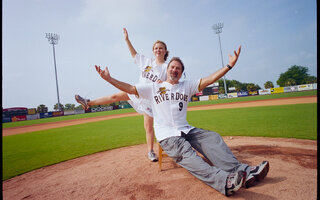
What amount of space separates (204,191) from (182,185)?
339 millimetres

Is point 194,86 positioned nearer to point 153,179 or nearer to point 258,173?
point 258,173

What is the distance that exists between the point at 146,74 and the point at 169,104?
1071mm

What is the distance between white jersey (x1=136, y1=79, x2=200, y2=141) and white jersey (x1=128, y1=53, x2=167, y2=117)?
54cm

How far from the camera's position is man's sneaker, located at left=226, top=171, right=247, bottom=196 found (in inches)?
71.9

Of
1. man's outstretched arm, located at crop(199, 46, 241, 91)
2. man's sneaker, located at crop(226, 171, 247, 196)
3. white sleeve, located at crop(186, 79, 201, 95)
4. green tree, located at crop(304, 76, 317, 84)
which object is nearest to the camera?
man's sneaker, located at crop(226, 171, 247, 196)

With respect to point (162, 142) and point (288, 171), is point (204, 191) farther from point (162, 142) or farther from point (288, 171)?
point (288, 171)

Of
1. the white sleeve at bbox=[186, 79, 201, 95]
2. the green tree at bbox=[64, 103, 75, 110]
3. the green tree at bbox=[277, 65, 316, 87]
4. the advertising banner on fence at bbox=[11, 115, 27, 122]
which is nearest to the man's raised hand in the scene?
the white sleeve at bbox=[186, 79, 201, 95]

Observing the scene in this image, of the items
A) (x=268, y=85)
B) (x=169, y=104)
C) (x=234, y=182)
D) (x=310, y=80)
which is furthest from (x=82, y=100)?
(x=310, y=80)

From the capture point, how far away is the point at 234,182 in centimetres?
A: 185

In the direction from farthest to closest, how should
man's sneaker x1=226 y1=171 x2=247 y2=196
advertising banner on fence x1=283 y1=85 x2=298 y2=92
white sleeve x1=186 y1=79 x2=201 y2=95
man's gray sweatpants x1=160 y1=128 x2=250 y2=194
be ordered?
advertising banner on fence x1=283 y1=85 x2=298 y2=92
white sleeve x1=186 y1=79 x2=201 y2=95
man's gray sweatpants x1=160 y1=128 x2=250 y2=194
man's sneaker x1=226 y1=171 x2=247 y2=196

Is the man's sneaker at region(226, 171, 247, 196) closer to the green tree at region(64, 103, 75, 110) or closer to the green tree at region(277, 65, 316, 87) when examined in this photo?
the green tree at region(277, 65, 316, 87)

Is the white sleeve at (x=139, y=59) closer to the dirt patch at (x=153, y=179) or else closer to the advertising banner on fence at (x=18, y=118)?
the dirt patch at (x=153, y=179)

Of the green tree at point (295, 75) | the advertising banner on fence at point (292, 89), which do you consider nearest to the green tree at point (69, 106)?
the advertising banner on fence at point (292, 89)

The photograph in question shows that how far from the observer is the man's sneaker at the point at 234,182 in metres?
1.83
